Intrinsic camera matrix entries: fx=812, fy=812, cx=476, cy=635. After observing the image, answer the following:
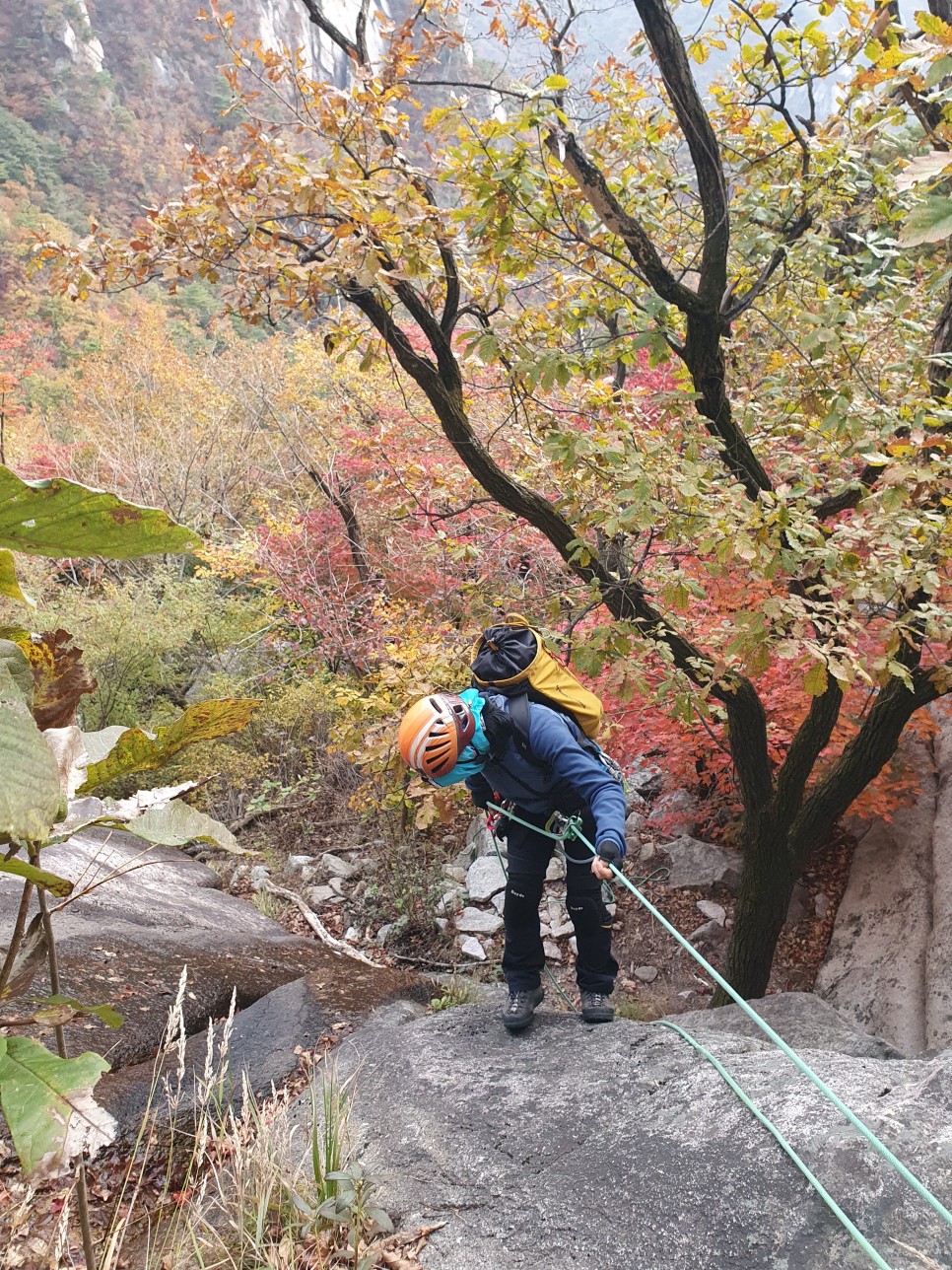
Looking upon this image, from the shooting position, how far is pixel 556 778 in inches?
117

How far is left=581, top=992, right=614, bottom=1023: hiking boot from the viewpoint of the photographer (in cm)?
312

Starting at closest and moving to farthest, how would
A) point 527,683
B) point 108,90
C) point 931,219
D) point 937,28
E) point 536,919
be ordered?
point 931,219, point 937,28, point 527,683, point 536,919, point 108,90

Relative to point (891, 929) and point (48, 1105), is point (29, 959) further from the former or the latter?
point (891, 929)

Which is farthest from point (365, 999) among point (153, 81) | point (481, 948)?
point (153, 81)

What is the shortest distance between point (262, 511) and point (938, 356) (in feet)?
31.3

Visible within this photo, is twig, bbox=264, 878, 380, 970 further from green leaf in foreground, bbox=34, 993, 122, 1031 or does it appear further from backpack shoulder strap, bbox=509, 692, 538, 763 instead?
green leaf in foreground, bbox=34, 993, 122, 1031

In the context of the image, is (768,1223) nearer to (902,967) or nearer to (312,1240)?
(312,1240)

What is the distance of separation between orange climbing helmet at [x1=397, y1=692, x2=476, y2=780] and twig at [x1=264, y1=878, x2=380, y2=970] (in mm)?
2878

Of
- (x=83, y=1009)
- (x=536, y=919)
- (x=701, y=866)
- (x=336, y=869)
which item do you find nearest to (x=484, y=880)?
(x=336, y=869)

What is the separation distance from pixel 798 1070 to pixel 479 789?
146 cm

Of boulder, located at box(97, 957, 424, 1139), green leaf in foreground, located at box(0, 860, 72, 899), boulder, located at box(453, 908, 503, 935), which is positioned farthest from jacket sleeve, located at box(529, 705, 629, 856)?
boulder, located at box(453, 908, 503, 935)

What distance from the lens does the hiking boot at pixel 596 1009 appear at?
10.2ft

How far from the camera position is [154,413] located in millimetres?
13305

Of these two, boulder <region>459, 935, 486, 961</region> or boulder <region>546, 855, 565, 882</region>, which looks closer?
boulder <region>459, 935, 486, 961</region>
